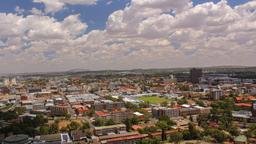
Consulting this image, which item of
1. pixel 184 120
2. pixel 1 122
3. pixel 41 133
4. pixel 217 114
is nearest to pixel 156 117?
pixel 184 120

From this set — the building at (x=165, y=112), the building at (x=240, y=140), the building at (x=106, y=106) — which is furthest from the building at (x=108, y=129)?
the building at (x=106, y=106)

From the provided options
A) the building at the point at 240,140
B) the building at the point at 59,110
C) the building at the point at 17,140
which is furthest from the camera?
the building at the point at 59,110

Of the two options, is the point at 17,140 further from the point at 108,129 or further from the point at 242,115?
the point at 242,115

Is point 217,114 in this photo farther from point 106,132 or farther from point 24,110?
point 24,110

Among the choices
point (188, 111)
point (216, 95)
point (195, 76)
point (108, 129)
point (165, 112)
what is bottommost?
point (188, 111)

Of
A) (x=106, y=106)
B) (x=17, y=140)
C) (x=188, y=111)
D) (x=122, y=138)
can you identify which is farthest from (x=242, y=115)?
(x=17, y=140)

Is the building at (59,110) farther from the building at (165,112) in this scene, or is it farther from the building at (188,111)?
the building at (188,111)

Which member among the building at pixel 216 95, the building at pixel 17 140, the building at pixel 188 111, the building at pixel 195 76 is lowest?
the building at pixel 188 111

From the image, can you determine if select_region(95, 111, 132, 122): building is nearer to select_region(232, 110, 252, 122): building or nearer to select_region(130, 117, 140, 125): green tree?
select_region(130, 117, 140, 125): green tree
